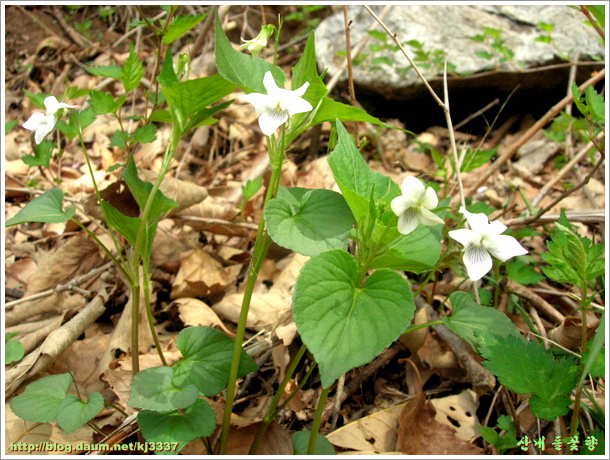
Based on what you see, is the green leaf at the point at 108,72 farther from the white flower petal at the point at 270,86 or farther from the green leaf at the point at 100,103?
the white flower petal at the point at 270,86

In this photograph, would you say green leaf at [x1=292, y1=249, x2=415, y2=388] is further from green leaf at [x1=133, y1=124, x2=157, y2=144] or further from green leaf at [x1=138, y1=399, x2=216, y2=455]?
green leaf at [x1=133, y1=124, x2=157, y2=144]

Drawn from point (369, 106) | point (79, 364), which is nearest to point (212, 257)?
point (79, 364)

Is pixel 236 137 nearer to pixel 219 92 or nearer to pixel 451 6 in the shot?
pixel 451 6

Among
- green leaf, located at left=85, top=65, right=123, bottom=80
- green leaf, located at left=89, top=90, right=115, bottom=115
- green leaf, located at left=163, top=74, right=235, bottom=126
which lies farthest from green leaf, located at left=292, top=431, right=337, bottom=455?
green leaf, located at left=85, top=65, right=123, bottom=80

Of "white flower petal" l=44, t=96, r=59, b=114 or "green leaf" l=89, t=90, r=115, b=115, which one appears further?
"green leaf" l=89, t=90, r=115, b=115

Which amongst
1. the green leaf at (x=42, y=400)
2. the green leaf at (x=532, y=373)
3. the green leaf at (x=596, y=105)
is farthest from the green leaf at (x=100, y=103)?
the green leaf at (x=596, y=105)

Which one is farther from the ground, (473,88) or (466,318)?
(466,318)

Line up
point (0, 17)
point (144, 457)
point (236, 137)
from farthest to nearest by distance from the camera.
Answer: point (236, 137) → point (0, 17) → point (144, 457)
